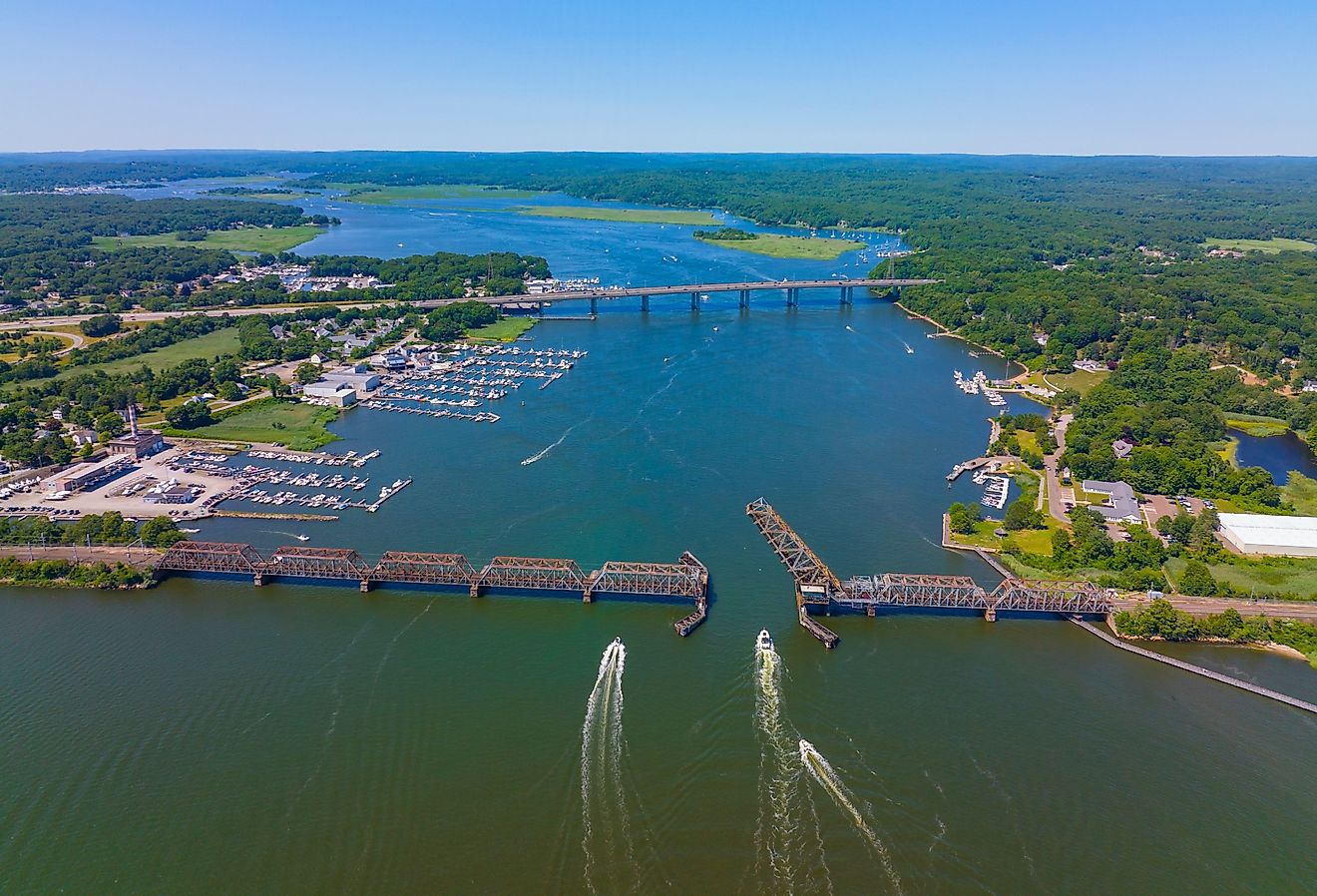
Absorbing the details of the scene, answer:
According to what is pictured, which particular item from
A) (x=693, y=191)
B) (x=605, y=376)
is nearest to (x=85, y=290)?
(x=605, y=376)

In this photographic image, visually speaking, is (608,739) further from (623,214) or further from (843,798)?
(623,214)

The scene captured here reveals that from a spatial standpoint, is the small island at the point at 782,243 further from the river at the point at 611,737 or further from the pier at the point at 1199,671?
the pier at the point at 1199,671

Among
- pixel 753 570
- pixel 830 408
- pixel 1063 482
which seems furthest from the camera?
pixel 830 408

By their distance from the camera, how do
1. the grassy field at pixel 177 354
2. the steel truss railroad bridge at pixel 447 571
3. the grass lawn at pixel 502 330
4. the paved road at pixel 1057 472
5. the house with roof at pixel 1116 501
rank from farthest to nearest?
the grass lawn at pixel 502 330
the grassy field at pixel 177 354
the paved road at pixel 1057 472
the house with roof at pixel 1116 501
the steel truss railroad bridge at pixel 447 571

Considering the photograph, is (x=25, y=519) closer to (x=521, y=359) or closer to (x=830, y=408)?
(x=521, y=359)

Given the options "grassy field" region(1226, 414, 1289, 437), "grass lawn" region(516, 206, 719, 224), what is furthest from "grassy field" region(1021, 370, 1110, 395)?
"grass lawn" region(516, 206, 719, 224)

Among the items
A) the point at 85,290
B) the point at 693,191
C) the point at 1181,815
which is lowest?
the point at 1181,815

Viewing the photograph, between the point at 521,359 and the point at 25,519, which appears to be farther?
the point at 521,359

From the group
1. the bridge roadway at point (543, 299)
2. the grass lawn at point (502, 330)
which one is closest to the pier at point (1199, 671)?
the grass lawn at point (502, 330)
